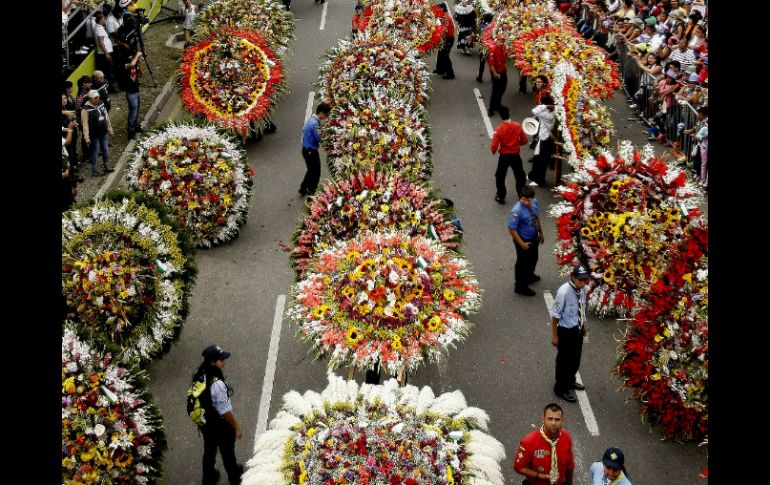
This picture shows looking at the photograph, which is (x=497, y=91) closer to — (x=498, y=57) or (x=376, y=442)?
(x=498, y=57)

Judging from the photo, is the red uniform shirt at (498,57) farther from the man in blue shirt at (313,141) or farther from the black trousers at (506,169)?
the man in blue shirt at (313,141)

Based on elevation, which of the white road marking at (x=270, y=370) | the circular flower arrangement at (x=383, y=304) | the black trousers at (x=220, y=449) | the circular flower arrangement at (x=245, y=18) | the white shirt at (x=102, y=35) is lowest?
the white shirt at (x=102, y=35)

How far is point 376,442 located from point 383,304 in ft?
7.15

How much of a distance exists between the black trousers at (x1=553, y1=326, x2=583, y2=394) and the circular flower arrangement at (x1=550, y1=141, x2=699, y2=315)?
1.43m

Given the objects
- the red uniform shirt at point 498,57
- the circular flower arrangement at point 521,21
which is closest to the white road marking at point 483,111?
the red uniform shirt at point 498,57

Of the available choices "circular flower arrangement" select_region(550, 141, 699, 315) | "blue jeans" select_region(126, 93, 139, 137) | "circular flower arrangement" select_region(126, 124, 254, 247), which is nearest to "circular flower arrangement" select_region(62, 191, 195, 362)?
"circular flower arrangement" select_region(126, 124, 254, 247)

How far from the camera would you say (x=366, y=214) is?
1030 centimetres

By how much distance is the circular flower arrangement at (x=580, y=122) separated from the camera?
13789mm

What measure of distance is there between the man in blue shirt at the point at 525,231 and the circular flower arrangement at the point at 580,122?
2.63 m

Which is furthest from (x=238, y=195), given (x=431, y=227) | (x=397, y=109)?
(x=431, y=227)

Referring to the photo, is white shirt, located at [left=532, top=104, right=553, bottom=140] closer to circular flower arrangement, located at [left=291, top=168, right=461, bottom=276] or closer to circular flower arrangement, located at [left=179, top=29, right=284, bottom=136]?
circular flower arrangement, located at [left=291, top=168, right=461, bottom=276]

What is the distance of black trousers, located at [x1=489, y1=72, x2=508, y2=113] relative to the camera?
1773cm
